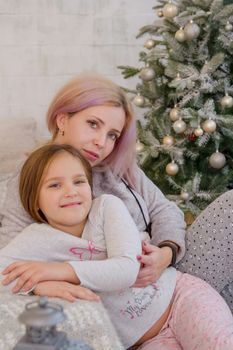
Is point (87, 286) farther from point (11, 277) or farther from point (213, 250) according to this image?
point (213, 250)

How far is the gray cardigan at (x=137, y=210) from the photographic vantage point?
147 centimetres

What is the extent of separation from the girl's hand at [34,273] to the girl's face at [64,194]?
181mm

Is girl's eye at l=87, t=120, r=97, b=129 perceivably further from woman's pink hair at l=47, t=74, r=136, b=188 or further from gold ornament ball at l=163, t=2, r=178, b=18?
gold ornament ball at l=163, t=2, r=178, b=18

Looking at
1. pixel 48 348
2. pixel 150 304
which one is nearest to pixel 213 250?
pixel 150 304

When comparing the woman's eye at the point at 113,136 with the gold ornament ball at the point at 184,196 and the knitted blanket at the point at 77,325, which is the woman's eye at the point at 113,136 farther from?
the gold ornament ball at the point at 184,196

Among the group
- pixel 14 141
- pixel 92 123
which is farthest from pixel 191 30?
pixel 92 123

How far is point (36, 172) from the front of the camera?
54.8 inches

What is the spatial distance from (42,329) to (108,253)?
2.49 ft

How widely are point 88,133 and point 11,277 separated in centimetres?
54

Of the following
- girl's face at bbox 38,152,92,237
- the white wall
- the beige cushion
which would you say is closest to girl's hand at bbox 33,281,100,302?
girl's face at bbox 38,152,92,237

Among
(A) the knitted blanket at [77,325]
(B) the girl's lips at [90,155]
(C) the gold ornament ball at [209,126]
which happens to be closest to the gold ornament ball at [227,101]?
(C) the gold ornament ball at [209,126]

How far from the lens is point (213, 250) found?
1547mm

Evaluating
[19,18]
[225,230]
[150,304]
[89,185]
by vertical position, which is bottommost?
[150,304]

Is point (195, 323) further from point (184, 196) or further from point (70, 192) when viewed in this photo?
point (184, 196)
